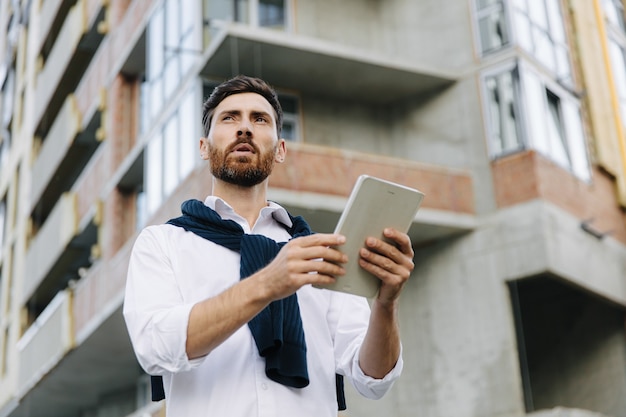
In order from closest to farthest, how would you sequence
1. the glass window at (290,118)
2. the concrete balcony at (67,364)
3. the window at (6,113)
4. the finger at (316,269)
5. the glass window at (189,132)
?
1. the finger at (316,269)
2. the glass window at (189,132)
3. the glass window at (290,118)
4. the concrete balcony at (67,364)
5. the window at (6,113)

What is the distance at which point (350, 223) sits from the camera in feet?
10.2

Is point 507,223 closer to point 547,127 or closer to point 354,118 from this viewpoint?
point 547,127

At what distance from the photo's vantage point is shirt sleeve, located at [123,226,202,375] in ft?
10.2

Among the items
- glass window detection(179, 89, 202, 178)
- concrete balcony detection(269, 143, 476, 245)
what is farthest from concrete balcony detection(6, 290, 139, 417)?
concrete balcony detection(269, 143, 476, 245)

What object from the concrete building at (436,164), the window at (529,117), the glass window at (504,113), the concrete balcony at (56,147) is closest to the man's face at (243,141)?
the concrete building at (436,164)

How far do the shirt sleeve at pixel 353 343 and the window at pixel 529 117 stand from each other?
15.8 meters

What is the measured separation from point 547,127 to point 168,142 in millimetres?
7077

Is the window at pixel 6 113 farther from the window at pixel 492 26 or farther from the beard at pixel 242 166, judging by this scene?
the beard at pixel 242 166

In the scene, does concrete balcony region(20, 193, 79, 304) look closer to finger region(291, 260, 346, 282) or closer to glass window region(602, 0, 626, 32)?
glass window region(602, 0, 626, 32)

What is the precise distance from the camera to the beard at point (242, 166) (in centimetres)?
361

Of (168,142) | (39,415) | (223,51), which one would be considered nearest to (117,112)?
(168,142)

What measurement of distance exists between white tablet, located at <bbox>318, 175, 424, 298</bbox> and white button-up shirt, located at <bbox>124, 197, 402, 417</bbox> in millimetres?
380

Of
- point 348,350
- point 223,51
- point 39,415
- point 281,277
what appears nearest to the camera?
point 281,277

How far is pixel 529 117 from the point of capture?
19.2 m
